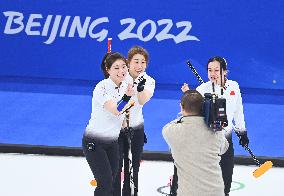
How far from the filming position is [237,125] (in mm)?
6258

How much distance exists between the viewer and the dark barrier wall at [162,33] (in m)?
11.7

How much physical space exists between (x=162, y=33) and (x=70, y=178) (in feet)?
16.5

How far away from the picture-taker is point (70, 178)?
751 cm

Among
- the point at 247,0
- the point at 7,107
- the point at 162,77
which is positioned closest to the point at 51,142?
the point at 7,107

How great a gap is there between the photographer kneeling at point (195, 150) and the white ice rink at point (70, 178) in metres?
2.96

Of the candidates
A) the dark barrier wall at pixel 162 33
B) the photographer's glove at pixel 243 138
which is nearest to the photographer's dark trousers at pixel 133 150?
the photographer's glove at pixel 243 138

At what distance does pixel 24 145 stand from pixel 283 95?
5549 millimetres

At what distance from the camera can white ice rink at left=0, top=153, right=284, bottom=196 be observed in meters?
7.04

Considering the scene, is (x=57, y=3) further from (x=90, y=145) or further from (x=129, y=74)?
(x=90, y=145)

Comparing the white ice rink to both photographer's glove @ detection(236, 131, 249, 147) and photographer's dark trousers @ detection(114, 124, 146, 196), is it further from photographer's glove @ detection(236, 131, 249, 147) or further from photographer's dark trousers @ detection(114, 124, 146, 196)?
photographer's glove @ detection(236, 131, 249, 147)

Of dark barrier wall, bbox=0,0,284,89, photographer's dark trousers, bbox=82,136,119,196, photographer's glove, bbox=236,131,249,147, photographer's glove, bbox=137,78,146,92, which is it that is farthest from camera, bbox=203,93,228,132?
dark barrier wall, bbox=0,0,284,89

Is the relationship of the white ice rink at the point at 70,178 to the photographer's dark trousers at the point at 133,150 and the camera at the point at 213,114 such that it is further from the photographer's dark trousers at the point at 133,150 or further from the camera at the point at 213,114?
the camera at the point at 213,114

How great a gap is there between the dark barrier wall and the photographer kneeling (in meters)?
7.70

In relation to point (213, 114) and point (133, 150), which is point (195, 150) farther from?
point (133, 150)
